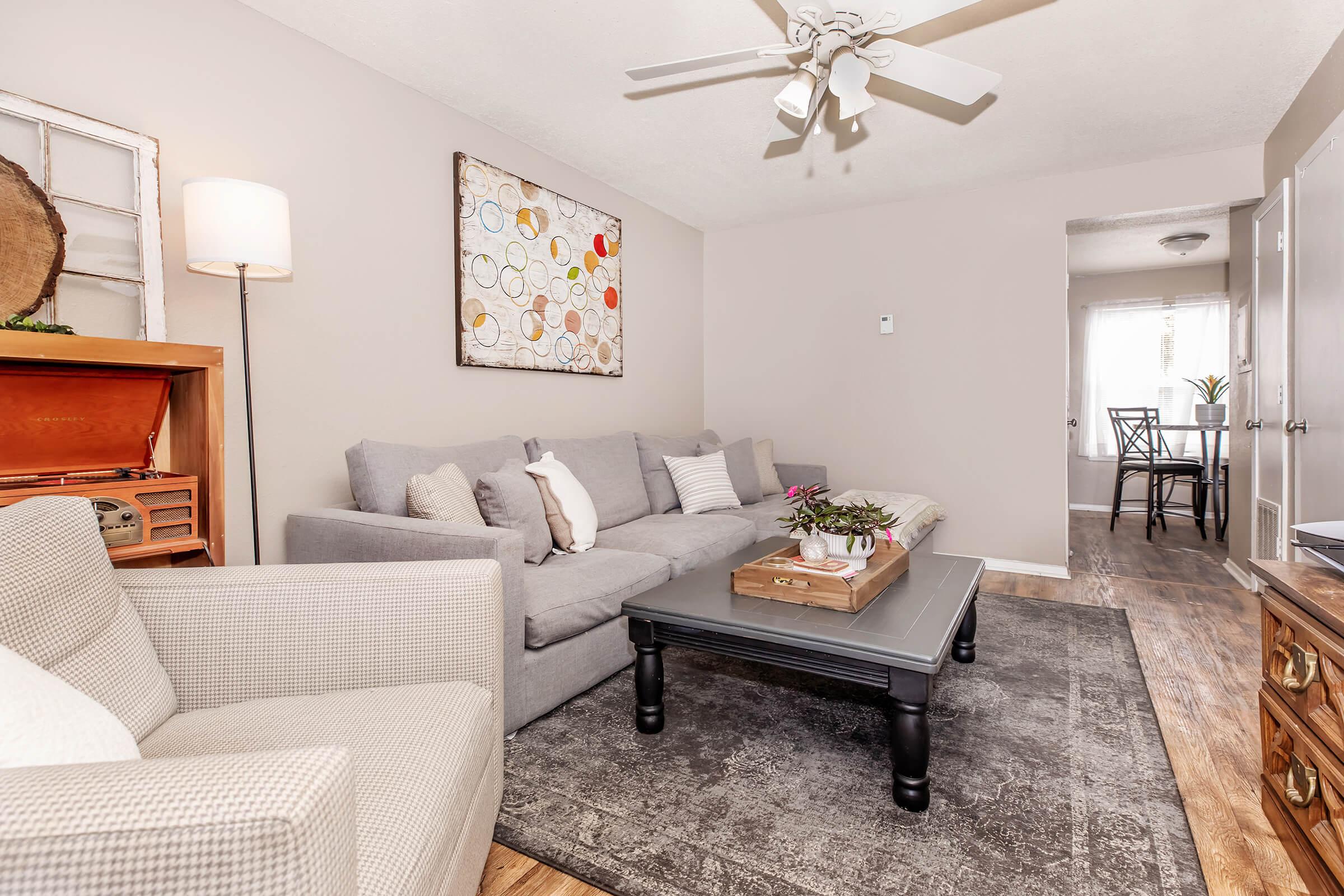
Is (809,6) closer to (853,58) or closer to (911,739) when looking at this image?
(853,58)

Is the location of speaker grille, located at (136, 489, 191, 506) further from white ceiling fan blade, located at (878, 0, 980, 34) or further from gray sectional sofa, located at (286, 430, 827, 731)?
white ceiling fan blade, located at (878, 0, 980, 34)

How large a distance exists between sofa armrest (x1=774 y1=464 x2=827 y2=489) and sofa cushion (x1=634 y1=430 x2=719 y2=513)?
0.84 meters

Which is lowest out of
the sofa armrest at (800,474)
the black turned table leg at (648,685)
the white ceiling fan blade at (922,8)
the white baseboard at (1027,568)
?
the white baseboard at (1027,568)

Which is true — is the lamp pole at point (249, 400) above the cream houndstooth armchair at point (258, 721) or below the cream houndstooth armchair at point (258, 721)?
above

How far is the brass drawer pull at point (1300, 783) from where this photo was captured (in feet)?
4.44

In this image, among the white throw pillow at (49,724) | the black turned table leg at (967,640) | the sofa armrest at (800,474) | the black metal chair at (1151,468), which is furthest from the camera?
the black metal chair at (1151,468)

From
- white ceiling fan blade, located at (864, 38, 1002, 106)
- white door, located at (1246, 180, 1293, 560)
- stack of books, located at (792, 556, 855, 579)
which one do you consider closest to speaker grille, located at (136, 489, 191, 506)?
stack of books, located at (792, 556, 855, 579)

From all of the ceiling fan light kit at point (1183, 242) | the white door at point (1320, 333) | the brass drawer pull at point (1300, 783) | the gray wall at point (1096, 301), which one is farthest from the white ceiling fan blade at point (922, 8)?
the gray wall at point (1096, 301)

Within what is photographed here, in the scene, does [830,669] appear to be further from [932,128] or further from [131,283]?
[932,128]

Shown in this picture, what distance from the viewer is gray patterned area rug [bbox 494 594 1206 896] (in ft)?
4.62

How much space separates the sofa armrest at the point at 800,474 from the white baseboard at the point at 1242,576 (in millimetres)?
2269

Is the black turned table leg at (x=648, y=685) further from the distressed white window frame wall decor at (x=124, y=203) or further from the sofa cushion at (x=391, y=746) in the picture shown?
the distressed white window frame wall decor at (x=124, y=203)

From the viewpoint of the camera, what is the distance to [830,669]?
173 cm

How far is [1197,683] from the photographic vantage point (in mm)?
2395
